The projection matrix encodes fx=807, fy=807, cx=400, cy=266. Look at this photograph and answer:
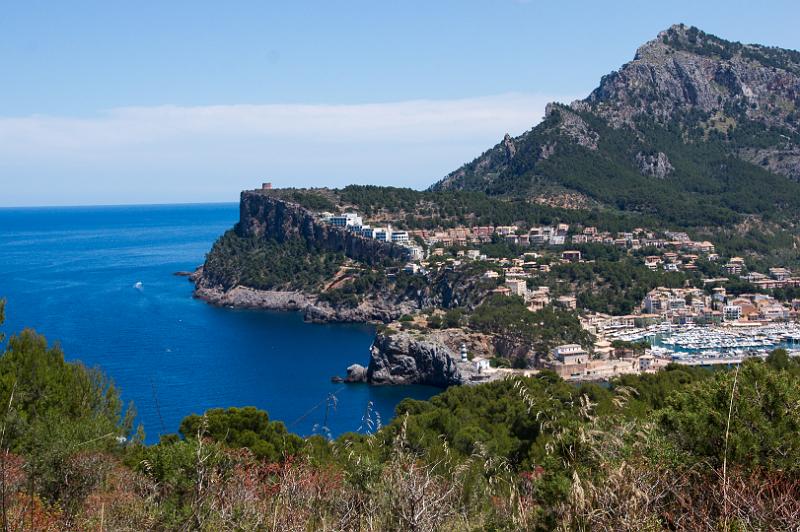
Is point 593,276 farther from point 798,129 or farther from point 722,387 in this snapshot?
point 798,129

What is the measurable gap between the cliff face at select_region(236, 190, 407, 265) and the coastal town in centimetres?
83

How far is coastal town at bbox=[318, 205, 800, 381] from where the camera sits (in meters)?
36.5

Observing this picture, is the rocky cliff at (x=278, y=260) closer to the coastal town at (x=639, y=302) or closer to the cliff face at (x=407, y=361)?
the coastal town at (x=639, y=302)

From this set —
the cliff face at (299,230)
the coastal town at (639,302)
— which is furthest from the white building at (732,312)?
the cliff face at (299,230)

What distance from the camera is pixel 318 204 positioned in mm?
71062

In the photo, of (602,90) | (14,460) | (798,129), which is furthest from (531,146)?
(14,460)

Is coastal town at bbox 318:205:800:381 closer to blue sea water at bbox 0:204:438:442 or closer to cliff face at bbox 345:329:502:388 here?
cliff face at bbox 345:329:502:388

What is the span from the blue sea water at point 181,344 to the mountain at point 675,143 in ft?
107

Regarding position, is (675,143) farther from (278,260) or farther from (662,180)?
(278,260)

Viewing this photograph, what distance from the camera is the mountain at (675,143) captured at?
73500mm

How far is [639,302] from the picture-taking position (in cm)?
4894

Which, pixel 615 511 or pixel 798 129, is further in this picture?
pixel 798 129

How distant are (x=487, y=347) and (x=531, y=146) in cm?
4877

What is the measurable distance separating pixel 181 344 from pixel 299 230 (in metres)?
27.7
